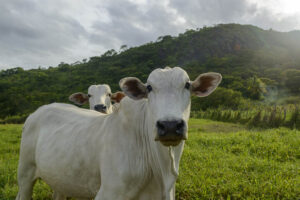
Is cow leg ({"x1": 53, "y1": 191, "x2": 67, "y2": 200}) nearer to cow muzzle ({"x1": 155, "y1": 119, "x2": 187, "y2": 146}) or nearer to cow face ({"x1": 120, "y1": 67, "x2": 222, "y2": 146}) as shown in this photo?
cow face ({"x1": 120, "y1": 67, "x2": 222, "y2": 146})

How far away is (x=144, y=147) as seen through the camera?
7.62 ft

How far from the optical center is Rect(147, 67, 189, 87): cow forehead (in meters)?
2.07

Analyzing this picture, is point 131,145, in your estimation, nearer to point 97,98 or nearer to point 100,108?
point 100,108

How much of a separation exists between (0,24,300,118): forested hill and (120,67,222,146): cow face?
38.1 meters

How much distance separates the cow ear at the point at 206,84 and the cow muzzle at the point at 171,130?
0.79 m

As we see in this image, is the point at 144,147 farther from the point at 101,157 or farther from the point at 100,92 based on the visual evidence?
the point at 100,92

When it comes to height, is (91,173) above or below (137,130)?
below

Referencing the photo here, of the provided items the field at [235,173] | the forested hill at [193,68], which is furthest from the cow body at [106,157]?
the forested hill at [193,68]

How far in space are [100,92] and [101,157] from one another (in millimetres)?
4354

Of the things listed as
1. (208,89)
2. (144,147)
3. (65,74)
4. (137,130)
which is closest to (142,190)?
(144,147)

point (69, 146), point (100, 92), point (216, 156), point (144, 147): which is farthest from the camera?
point (100, 92)

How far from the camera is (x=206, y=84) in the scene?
252 centimetres

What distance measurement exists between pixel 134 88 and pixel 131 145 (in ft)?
1.97

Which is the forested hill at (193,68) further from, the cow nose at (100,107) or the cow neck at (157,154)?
the cow neck at (157,154)
